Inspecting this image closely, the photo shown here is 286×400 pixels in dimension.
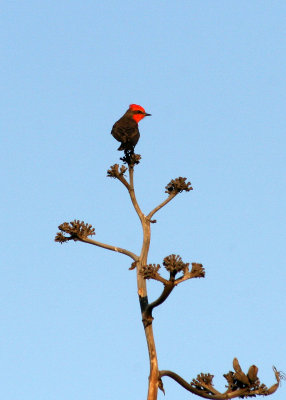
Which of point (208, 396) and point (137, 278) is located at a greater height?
point (137, 278)

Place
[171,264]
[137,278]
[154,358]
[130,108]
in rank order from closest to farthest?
[171,264]
[154,358]
[137,278]
[130,108]

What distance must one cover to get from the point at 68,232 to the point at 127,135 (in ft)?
12.5

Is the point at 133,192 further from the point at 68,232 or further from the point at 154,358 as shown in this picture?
the point at 154,358

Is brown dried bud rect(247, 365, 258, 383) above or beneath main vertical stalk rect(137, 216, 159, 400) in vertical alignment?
beneath

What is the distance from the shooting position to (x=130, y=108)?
1870cm

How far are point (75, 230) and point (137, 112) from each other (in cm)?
741

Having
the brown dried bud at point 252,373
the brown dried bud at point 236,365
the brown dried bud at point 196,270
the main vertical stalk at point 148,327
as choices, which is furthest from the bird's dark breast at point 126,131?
the brown dried bud at point 252,373

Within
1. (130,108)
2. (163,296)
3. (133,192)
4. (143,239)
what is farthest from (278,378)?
(130,108)

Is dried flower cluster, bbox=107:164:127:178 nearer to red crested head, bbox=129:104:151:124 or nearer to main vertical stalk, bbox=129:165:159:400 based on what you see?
main vertical stalk, bbox=129:165:159:400

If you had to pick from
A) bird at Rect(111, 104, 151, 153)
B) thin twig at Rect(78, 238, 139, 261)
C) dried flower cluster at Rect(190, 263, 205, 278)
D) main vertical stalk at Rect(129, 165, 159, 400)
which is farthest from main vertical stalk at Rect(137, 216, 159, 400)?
bird at Rect(111, 104, 151, 153)

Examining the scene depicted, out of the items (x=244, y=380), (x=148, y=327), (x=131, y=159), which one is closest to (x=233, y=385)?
(x=244, y=380)

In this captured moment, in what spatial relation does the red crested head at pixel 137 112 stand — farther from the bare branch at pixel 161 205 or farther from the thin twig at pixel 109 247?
the thin twig at pixel 109 247

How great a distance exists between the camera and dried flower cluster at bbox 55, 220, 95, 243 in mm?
11672

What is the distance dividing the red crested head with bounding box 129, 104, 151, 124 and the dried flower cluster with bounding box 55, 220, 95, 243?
694cm
